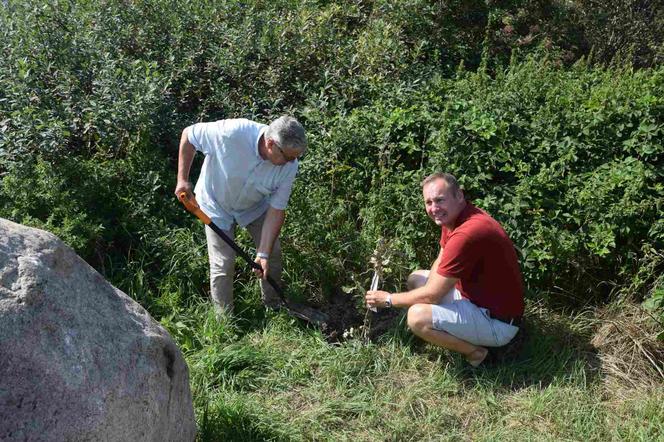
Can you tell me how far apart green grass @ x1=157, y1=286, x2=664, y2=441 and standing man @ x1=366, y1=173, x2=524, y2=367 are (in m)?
0.24

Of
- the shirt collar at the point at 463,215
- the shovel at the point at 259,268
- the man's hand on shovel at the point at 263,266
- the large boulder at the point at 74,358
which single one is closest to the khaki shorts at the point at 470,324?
the shirt collar at the point at 463,215

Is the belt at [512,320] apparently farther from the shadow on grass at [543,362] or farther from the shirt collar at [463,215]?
the shirt collar at [463,215]

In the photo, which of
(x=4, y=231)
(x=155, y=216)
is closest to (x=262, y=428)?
(x=4, y=231)

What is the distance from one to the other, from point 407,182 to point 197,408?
230 cm

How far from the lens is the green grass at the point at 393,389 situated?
4102 mm

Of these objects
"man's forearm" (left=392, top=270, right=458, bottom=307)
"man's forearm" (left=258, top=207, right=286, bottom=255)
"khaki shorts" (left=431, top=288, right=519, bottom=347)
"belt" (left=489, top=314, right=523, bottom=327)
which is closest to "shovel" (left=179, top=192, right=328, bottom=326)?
"man's forearm" (left=258, top=207, right=286, bottom=255)

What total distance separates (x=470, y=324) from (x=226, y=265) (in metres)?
1.61

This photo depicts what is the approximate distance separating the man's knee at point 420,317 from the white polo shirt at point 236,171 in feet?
3.43

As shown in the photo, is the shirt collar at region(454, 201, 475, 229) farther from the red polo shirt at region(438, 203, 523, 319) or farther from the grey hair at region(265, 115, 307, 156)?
the grey hair at region(265, 115, 307, 156)

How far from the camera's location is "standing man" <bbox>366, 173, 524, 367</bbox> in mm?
4355

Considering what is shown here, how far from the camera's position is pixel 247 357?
465cm

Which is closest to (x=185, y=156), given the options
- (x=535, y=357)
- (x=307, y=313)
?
(x=307, y=313)

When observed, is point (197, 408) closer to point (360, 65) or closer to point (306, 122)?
point (306, 122)

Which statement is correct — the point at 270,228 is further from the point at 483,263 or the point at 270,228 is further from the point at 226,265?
the point at 483,263
